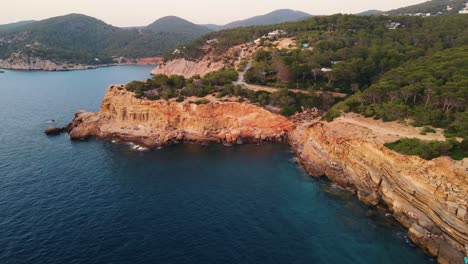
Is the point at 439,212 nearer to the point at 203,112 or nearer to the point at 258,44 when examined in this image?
the point at 203,112

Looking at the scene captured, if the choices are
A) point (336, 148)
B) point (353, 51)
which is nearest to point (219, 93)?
point (336, 148)

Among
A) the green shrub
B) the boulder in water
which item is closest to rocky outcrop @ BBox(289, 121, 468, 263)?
the green shrub

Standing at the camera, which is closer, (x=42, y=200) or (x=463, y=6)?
(x=42, y=200)

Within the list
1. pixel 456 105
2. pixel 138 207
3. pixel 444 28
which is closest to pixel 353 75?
pixel 456 105

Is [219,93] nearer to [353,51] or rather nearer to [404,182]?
[353,51]

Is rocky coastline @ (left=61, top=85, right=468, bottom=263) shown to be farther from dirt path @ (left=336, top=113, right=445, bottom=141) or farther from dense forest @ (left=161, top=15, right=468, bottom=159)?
dense forest @ (left=161, top=15, right=468, bottom=159)

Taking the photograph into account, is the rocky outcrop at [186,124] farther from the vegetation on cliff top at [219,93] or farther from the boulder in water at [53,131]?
the boulder in water at [53,131]

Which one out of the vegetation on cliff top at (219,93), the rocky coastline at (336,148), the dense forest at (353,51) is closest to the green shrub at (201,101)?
the vegetation on cliff top at (219,93)
